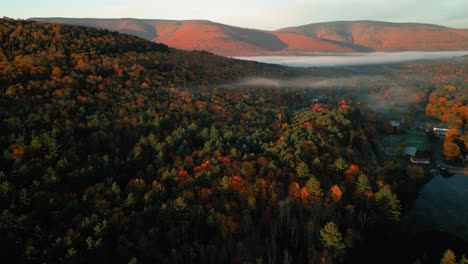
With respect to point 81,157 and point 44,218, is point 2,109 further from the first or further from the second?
point 44,218

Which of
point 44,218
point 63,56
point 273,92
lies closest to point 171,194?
point 44,218

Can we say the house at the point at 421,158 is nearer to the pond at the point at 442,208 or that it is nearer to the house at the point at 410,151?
the house at the point at 410,151

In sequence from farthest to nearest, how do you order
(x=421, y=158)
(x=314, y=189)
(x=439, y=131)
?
(x=439, y=131), (x=421, y=158), (x=314, y=189)

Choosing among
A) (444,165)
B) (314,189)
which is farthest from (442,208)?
(444,165)

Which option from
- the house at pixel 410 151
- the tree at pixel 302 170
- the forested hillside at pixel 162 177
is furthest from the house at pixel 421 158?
the tree at pixel 302 170

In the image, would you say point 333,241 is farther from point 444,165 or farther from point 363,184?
point 444,165

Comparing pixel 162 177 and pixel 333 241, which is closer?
pixel 333 241
